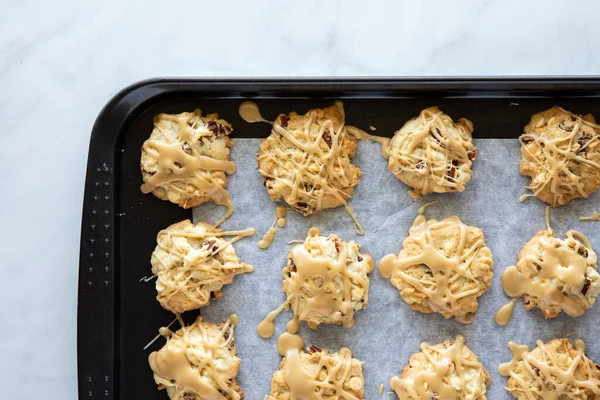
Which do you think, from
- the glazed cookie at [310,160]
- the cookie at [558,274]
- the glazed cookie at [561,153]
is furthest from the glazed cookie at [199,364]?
the glazed cookie at [561,153]

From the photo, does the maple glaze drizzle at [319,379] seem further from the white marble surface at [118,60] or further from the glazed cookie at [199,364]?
the white marble surface at [118,60]

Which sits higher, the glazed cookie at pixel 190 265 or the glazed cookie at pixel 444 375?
the glazed cookie at pixel 190 265

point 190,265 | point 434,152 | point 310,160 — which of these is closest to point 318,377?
point 190,265

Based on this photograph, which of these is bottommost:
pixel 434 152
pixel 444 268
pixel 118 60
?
pixel 444 268

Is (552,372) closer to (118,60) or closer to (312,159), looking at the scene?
(312,159)

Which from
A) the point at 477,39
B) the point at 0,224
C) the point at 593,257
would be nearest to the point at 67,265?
the point at 0,224

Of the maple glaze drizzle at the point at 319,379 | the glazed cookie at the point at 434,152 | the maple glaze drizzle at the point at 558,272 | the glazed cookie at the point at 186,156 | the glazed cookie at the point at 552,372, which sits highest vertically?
the glazed cookie at the point at 186,156
